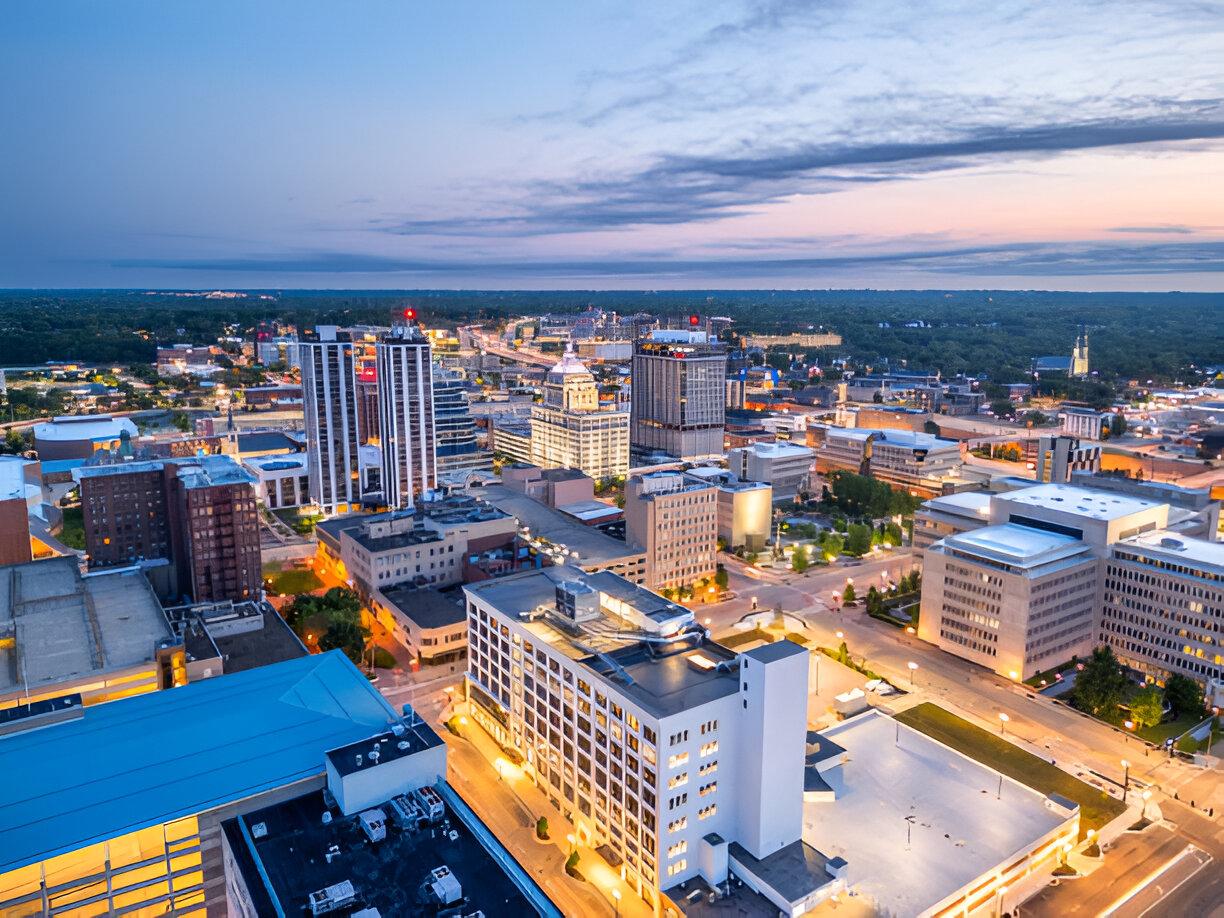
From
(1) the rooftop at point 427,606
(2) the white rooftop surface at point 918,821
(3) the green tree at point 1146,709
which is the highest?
(1) the rooftop at point 427,606

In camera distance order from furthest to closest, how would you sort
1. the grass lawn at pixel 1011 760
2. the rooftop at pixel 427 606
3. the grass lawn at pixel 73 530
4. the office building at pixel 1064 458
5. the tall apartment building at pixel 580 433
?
the tall apartment building at pixel 580 433
the office building at pixel 1064 458
the grass lawn at pixel 73 530
the rooftop at pixel 427 606
the grass lawn at pixel 1011 760

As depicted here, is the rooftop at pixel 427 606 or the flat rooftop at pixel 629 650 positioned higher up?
the flat rooftop at pixel 629 650

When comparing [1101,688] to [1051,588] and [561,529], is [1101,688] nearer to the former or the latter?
[1051,588]

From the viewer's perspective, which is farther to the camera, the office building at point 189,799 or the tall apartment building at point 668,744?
the tall apartment building at point 668,744

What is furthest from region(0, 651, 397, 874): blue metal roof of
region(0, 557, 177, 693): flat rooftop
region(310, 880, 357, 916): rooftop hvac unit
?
region(0, 557, 177, 693): flat rooftop

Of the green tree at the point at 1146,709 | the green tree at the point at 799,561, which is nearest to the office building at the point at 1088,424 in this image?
the green tree at the point at 799,561

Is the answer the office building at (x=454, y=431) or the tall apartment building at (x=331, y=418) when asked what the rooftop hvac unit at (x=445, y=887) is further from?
the office building at (x=454, y=431)

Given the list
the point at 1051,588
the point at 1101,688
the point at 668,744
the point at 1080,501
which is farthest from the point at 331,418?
the point at 1101,688
